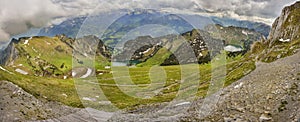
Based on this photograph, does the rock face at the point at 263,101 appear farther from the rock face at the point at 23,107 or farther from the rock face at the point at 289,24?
the rock face at the point at 289,24

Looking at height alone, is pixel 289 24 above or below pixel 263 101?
above

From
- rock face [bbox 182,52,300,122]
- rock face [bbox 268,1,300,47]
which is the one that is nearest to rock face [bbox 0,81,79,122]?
rock face [bbox 182,52,300,122]

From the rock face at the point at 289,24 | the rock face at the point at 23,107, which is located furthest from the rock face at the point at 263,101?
the rock face at the point at 289,24

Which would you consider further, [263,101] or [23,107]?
[23,107]

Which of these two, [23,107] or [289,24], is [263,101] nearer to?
[23,107]

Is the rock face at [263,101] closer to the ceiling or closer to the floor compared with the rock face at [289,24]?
closer to the floor

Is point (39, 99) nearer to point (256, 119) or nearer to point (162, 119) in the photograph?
point (162, 119)

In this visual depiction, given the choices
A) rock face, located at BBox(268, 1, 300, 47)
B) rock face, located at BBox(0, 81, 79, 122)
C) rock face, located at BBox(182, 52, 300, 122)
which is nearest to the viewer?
rock face, located at BBox(182, 52, 300, 122)

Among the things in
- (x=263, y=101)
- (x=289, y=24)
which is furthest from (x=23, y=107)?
(x=289, y=24)

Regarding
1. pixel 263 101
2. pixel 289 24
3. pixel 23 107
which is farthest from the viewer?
pixel 289 24

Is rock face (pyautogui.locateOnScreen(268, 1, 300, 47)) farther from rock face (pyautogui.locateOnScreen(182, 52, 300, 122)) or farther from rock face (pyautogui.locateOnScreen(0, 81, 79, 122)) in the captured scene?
rock face (pyautogui.locateOnScreen(0, 81, 79, 122))

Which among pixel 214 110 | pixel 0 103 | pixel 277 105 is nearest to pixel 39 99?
pixel 0 103

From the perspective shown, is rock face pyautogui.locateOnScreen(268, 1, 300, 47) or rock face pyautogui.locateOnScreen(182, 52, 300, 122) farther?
rock face pyautogui.locateOnScreen(268, 1, 300, 47)
